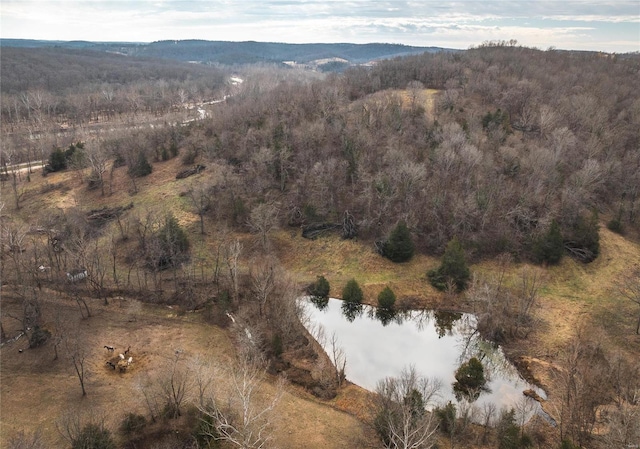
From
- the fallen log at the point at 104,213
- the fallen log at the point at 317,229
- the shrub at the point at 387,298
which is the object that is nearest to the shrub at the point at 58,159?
the fallen log at the point at 104,213

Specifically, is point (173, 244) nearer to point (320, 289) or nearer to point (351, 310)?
point (320, 289)

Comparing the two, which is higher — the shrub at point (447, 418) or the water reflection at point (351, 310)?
the shrub at point (447, 418)

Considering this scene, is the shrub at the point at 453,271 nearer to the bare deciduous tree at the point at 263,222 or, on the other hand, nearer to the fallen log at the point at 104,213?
the bare deciduous tree at the point at 263,222


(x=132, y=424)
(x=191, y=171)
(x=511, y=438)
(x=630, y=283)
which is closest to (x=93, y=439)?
(x=132, y=424)

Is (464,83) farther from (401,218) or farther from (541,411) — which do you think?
(541,411)

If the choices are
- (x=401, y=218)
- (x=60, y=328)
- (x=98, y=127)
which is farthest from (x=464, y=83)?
(x=98, y=127)
